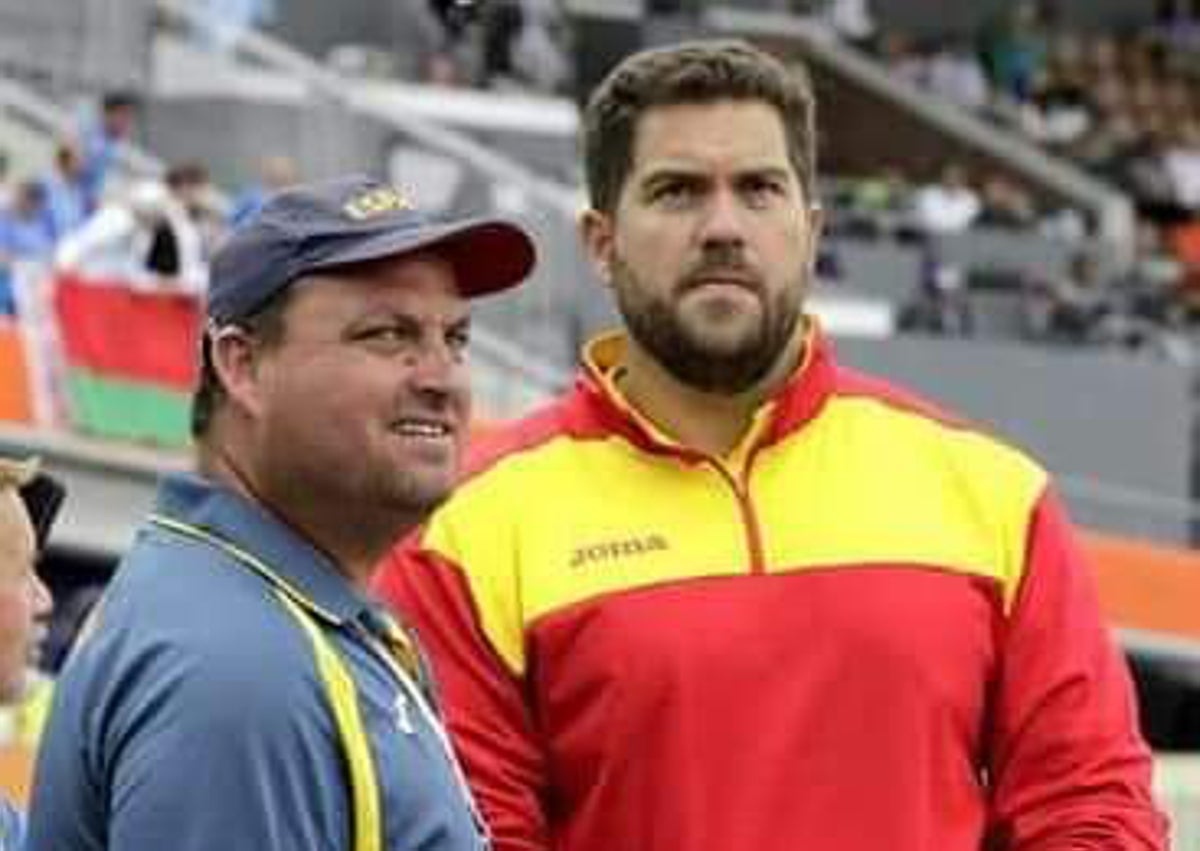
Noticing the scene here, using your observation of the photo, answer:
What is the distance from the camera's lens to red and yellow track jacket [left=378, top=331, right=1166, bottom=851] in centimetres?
358

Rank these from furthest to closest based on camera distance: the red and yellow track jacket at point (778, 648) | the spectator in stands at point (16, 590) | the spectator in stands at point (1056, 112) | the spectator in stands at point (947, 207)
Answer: the spectator in stands at point (1056, 112)
the spectator in stands at point (947, 207)
the red and yellow track jacket at point (778, 648)
the spectator in stands at point (16, 590)

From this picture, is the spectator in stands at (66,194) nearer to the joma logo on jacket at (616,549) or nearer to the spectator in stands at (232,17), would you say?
the spectator in stands at (232,17)

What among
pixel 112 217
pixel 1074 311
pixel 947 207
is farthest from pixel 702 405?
pixel 947 207

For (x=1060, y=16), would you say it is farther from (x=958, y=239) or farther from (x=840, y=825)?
(x=840, y=825)

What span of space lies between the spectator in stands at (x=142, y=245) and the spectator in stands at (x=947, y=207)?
7.67m

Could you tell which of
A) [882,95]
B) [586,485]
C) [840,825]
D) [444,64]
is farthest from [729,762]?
[882,95]

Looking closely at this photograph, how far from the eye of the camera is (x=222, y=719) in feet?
8.63

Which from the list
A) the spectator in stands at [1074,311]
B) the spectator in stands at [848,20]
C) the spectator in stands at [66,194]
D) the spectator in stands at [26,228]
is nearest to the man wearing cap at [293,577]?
the spectator in stands at [26,228]

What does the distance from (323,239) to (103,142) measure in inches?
561

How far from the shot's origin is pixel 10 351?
13.2 meters

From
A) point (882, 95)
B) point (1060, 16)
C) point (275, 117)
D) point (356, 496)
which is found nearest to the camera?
point (356, 496)

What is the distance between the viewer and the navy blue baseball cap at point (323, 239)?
2855 millimetres

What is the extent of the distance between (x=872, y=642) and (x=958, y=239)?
17418 mm

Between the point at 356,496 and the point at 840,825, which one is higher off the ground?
the point at 356,496
